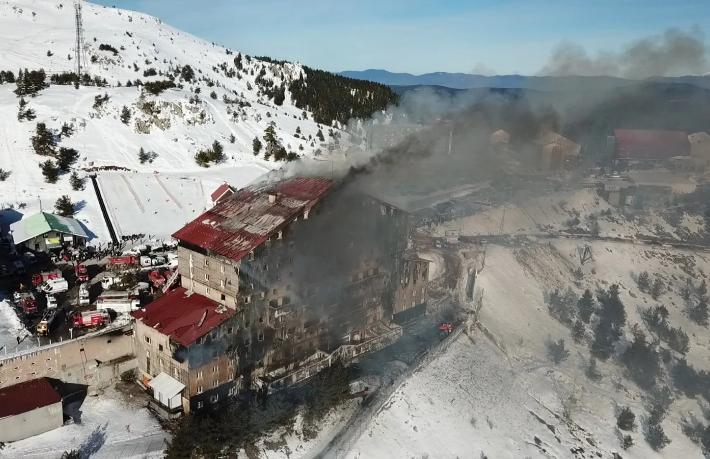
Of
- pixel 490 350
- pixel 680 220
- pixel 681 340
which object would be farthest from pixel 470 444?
pixel 680 220

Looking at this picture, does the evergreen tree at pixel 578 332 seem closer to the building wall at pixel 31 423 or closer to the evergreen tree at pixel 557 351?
the evergreen tree at pixel 557 351

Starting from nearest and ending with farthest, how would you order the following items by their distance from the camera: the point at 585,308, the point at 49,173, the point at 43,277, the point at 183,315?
the point at 183,315 < the point at 43,277 < the point at 585,308 < the point at 49,173

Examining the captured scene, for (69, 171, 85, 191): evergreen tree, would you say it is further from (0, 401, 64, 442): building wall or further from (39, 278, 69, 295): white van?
(0, 401, 64, 442): building wall

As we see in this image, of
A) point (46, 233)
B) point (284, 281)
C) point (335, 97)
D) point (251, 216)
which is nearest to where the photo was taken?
point (284, 281)

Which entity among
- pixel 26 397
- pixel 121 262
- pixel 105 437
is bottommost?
pixel 105 437

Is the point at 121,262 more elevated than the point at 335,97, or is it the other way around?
the point at 335,97

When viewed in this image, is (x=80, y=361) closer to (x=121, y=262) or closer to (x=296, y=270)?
(x=121, y=262)

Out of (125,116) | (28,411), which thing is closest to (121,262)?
(28,411)
